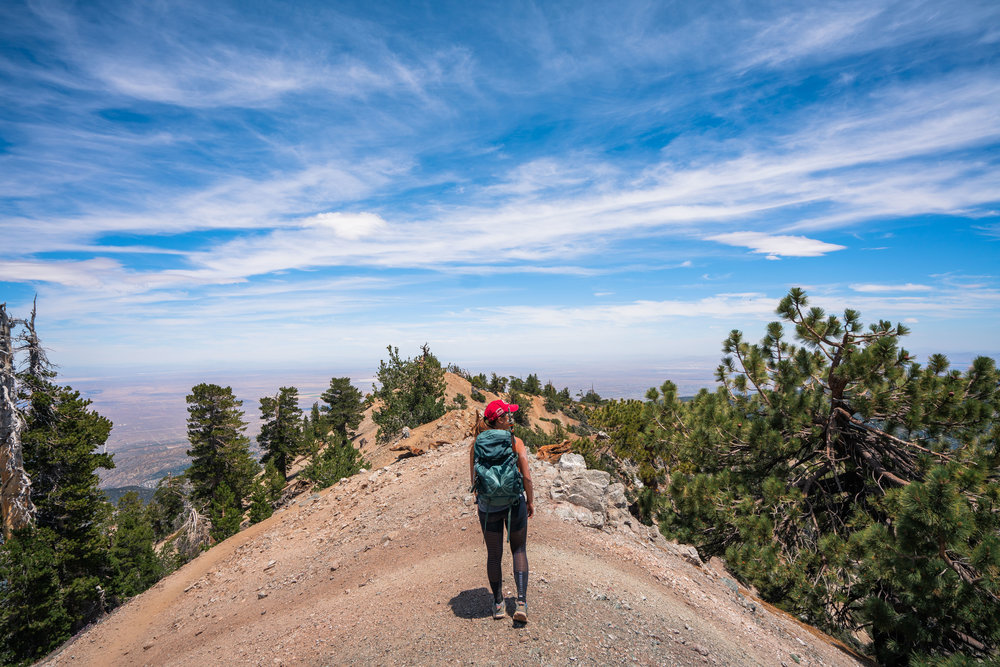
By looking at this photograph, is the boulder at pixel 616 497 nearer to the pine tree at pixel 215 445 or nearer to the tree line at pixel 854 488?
the tree line at pixel 854 488

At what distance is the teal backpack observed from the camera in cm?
461

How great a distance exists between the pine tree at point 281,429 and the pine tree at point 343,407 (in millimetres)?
10104

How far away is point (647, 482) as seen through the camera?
61.5ft

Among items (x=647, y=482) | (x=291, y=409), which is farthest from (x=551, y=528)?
(x=291, y=409)

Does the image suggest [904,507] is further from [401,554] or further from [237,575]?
[237,575]

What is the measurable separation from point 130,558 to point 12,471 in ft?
24.5

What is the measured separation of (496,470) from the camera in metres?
4.66

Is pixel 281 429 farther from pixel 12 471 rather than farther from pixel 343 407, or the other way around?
pixel 12 471

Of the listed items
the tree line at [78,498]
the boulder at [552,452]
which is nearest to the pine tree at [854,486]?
the boulder at [552,452]

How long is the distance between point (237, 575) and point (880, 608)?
14.4m

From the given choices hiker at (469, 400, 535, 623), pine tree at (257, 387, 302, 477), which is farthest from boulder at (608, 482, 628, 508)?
pine tree at (257, 387, 302, 477)

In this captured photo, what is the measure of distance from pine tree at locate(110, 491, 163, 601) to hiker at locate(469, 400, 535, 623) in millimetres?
24876

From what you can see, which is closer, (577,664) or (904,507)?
(577,664)

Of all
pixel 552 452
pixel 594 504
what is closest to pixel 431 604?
pixel 594 504
